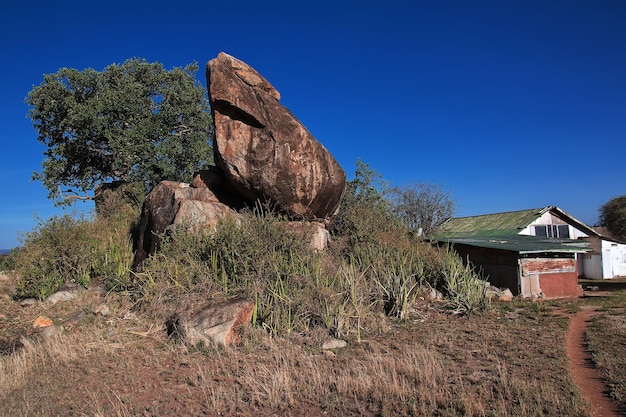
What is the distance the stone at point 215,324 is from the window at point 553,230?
74.8 ft

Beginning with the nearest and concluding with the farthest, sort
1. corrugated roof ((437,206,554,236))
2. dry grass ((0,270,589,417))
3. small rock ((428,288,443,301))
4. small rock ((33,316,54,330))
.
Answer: dry grass ((0,270,589,417)) → small rock ((33,316,54,330)) → small rock ((428,288,443,301)) → corrugated roof ((437,206,554,236))

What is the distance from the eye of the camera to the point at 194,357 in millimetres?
7566

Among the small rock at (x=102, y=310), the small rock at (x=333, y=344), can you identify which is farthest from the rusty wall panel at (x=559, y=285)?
the small rock at (x=102, y=310)

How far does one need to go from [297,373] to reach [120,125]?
61.2 feet

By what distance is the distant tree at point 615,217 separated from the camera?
33.7m

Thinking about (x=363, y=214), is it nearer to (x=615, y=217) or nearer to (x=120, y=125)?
(x=120, y=125)

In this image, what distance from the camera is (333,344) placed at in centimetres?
829

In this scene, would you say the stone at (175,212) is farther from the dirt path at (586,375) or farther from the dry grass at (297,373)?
the dirt path at (586,375)

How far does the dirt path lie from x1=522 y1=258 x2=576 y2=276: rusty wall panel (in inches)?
187

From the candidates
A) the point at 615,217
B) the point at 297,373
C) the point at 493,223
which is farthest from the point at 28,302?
the point at 615,217

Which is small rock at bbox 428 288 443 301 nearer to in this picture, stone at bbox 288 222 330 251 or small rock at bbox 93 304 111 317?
stone at bbox 288 222 330 251

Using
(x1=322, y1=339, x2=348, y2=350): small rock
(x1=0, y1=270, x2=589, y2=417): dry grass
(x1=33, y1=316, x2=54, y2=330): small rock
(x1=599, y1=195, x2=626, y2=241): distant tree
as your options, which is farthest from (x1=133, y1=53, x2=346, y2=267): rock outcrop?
(x1=599, y1=195, x2=626, y2=241): distant tree

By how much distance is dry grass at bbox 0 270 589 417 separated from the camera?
533 cm

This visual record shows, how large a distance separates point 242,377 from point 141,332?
3839 millimetres
